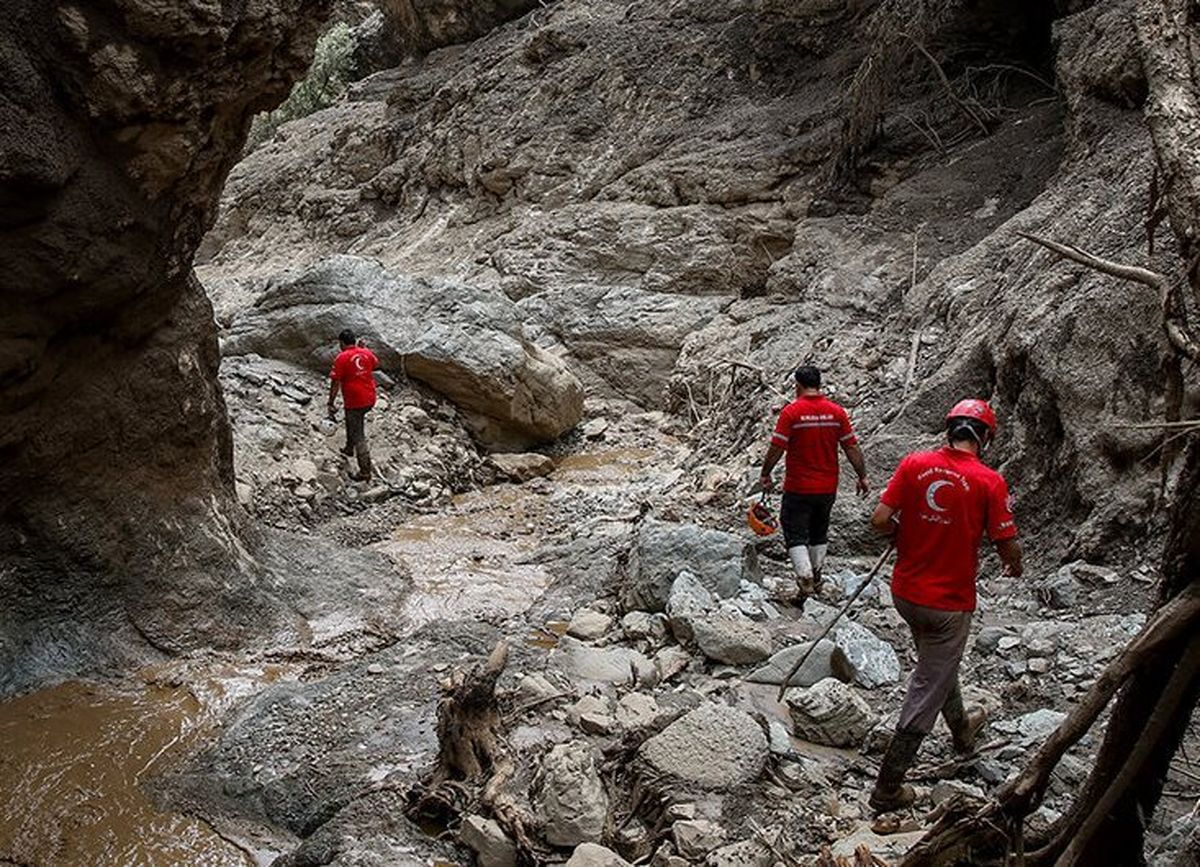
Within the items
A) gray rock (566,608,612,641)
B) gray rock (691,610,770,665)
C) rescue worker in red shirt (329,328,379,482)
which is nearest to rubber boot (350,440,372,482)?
rescue worker in red shirt (329,328,379,482)

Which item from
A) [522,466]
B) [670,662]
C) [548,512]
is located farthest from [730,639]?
[522,466]

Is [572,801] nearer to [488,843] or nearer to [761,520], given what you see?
[488,843]

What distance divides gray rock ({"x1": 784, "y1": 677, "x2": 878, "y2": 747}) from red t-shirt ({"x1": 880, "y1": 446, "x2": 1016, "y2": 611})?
0.83 m

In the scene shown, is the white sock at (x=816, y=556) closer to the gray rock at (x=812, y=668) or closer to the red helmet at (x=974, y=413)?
the gray rock at (x=812, y=668)

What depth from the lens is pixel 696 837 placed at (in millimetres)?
3879

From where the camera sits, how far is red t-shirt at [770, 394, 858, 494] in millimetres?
6285

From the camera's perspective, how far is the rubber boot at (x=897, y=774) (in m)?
3.95

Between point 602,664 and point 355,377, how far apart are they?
516 centimetres

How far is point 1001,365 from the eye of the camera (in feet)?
24.6

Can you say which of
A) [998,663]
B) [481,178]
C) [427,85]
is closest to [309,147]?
[427,85]

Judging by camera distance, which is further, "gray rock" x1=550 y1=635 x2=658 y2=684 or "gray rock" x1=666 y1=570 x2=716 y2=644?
"gray rock" x1=666 y1=570 x2=716 y2=644

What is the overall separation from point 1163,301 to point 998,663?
2.92 metres

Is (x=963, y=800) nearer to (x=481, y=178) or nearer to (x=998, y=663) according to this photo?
(x=998, y=663)

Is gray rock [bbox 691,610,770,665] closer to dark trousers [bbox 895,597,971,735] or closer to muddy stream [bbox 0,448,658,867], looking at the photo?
muddy stream [bbox 0,448,658,867]
